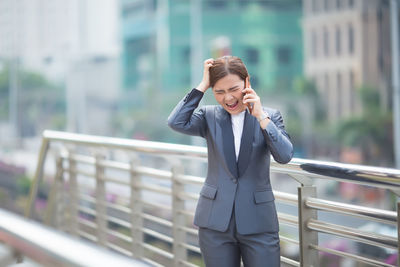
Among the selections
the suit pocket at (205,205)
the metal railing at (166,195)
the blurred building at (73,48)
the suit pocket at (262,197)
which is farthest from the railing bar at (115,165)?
the blurred building at (73,48)

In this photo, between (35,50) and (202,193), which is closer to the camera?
(202,193)

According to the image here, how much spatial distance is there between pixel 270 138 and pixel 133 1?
22456 millimetres

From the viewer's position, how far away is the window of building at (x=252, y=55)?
71.3 feet

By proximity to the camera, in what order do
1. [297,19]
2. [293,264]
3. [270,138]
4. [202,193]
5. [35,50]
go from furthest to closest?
[297,19]
[35,50]
[293,264]
[202,193]
[270,138]

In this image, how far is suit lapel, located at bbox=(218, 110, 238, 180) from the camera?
161 centimetres

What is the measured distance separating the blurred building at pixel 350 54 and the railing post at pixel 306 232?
18540 millimetres

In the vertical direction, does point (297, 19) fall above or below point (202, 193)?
above

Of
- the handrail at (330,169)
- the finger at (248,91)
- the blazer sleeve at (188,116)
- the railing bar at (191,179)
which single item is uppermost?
the finger at (248,91)

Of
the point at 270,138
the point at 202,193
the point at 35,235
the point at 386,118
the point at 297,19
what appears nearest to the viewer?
the point at 35,235

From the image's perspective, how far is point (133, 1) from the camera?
23.1m

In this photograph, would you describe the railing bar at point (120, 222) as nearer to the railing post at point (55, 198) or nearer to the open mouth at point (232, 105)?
the railing post at point (55, 198)

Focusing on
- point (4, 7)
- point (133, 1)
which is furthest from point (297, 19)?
point (4, 7)

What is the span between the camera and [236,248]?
1651 mm

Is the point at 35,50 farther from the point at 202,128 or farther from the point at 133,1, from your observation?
the point at 202,128
